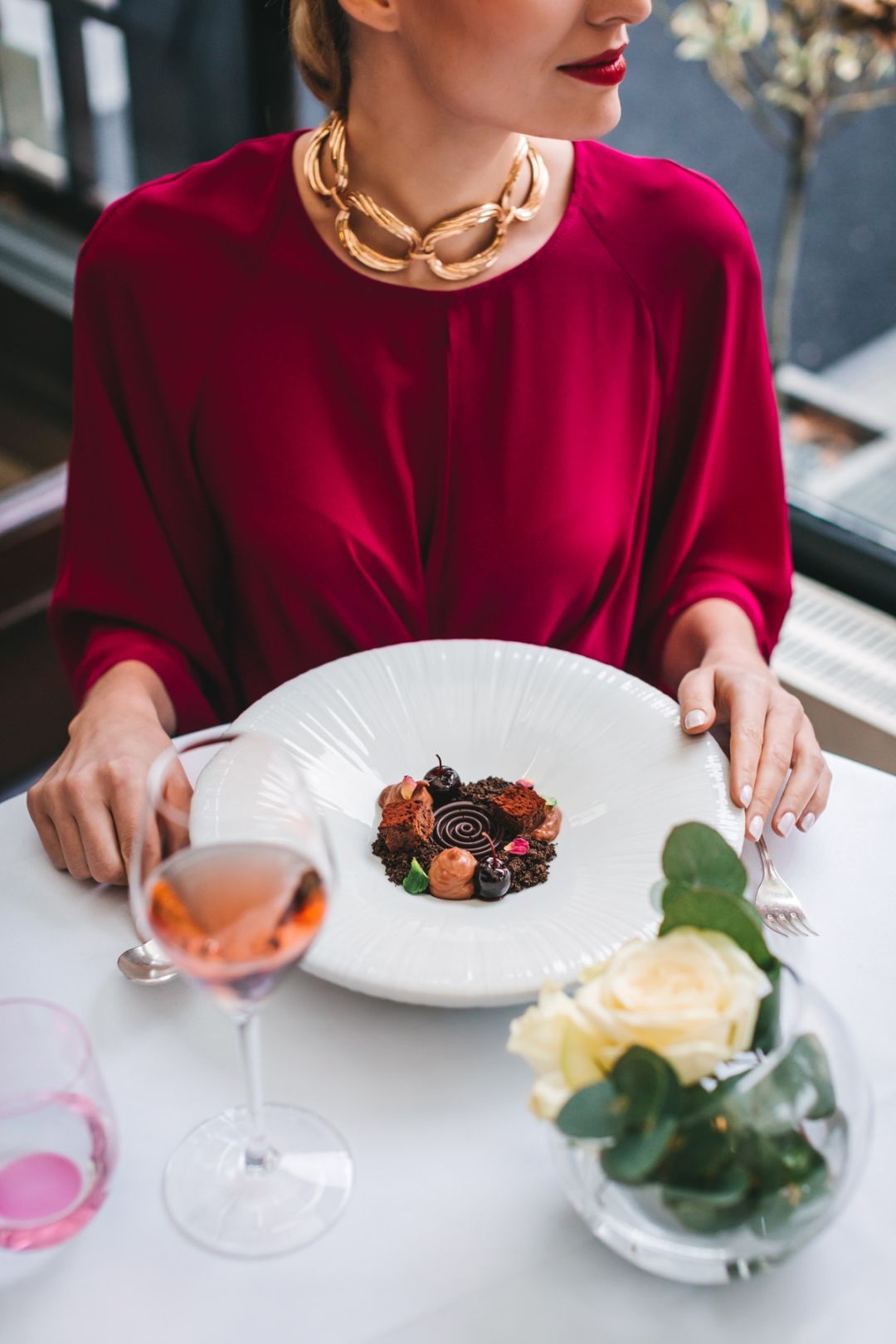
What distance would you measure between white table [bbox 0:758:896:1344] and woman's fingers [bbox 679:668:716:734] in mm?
164

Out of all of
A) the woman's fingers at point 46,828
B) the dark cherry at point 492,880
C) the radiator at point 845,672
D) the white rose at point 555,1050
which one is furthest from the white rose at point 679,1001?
the radiator at point 845,672

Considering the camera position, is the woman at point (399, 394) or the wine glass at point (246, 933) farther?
the woman at point (399, 394)

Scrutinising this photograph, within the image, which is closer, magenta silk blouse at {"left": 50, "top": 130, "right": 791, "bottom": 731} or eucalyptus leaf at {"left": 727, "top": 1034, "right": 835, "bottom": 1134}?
eucalyptus leaf at {"left": 727, "top": 1034, "right": 835, "bottom": 1134}

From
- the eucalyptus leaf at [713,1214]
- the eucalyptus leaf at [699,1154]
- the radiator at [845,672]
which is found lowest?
the radiator at [845,672]

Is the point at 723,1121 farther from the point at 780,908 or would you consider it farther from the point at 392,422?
the point at 392,422

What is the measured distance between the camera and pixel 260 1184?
0.87m

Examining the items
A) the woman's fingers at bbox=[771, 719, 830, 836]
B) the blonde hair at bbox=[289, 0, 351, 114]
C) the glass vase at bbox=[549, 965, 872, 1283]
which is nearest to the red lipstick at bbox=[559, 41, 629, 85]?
the blonde hair at bbox=[289, 0, 351, 114]

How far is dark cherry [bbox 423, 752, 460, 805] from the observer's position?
1.13m

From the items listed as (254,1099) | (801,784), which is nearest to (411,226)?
(801,784)

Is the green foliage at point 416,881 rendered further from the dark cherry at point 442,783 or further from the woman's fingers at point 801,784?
the woman's fingers at point 801,784

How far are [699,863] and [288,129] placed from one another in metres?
2.15

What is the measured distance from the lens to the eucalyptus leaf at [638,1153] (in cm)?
70

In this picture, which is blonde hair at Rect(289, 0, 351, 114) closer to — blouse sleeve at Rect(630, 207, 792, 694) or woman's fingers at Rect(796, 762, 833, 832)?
blouse sleeve at Rect(630, 207, 792, 694)

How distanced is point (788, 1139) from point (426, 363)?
89 cm
